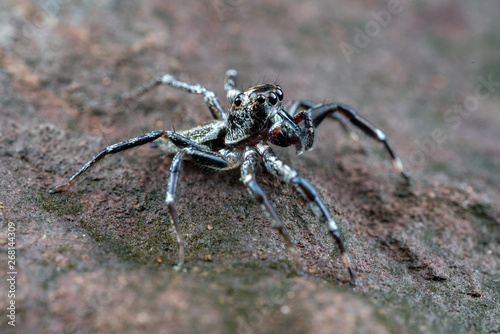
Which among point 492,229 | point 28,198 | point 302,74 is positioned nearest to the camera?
point 28,198

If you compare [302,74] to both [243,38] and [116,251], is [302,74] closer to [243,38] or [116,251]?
[243,38]

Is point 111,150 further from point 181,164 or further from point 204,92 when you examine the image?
point 204,92

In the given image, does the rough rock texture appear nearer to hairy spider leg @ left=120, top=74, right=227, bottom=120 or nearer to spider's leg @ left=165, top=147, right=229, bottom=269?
spider's leg @ left=165, top=147, right=229, bottom=269

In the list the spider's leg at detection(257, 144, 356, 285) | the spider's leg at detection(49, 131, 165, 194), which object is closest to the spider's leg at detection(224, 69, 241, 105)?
the spider's leg at detection(49, 131, 165, 194)

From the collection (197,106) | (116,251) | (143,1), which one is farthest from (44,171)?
(143,1)

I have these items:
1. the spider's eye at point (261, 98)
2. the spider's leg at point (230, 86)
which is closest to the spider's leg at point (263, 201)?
the spider's eye at point (261, 98)

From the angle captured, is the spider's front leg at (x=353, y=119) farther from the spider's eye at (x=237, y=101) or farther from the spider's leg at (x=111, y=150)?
the spider's leg at (x=111, y=150)
